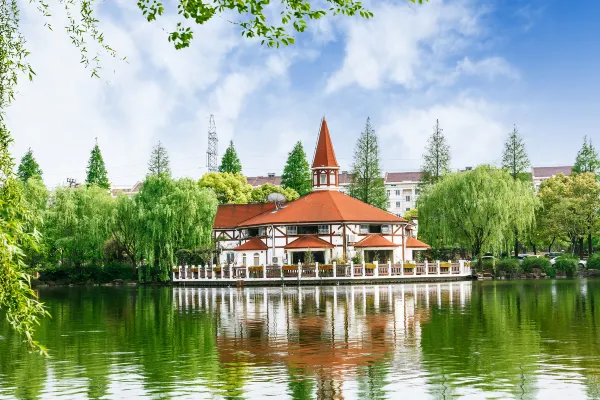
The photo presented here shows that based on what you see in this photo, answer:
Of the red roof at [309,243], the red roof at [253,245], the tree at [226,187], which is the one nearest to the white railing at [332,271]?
the red roof at [253,245]

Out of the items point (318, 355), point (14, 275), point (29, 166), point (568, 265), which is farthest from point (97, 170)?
point (14, 275)

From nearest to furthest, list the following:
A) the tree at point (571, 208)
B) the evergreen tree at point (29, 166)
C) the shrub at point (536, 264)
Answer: the shrub at point (536, 264) < the tree at point (571, 208) < the evergreen tree at point (29, 166)

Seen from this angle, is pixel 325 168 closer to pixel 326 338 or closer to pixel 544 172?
pixel 326 338

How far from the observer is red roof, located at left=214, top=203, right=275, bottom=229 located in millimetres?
70062

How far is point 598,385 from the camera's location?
480 inches

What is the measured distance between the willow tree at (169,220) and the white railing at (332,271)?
3.20 metres

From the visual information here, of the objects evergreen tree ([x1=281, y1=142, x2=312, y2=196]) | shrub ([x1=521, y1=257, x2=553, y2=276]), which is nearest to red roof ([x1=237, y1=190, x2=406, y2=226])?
shrub ([x1=521, y1=257, x2=553, y2=276])

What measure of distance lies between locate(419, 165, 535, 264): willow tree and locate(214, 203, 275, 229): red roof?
1660 centimetres

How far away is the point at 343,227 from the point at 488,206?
11.5m

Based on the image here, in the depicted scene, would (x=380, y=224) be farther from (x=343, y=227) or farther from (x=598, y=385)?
(x=598, y=385)

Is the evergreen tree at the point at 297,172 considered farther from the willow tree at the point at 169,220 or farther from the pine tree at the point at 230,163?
the willow tree at the point at 169,220

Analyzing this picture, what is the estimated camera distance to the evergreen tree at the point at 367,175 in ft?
282

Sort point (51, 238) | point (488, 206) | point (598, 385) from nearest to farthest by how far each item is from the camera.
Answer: point (598, 385) < point (488, 206) < point (51, 238)

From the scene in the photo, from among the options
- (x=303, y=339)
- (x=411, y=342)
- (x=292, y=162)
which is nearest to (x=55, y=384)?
(x=303, y=339)
